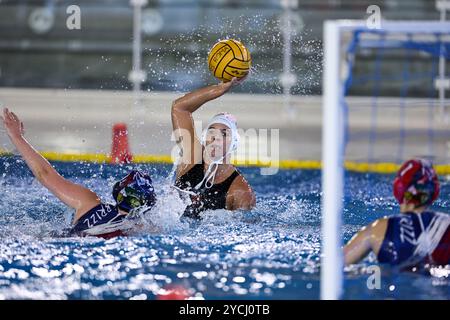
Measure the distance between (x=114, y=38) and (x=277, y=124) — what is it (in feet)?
8.14

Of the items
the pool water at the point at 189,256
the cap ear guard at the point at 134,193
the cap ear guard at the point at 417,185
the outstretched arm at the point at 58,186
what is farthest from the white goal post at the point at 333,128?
the outstretched arm at the point at 58,186

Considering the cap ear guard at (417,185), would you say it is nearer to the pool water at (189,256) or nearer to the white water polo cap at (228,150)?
the pool water at (189,256)

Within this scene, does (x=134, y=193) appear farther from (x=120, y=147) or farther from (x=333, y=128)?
(x=120, y=147)

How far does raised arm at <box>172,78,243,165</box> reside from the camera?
5125mm

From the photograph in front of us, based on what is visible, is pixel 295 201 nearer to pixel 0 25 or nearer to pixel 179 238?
pixel 179 238

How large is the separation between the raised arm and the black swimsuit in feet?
0.33

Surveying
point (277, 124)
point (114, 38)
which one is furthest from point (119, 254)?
point (114, 38)

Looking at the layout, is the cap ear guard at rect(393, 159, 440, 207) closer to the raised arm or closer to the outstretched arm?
the raised arm

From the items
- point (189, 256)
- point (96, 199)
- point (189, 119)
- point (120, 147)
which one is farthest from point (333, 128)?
point (120, 147)

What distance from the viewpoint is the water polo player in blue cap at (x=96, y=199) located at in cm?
460

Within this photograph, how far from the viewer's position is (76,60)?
10578 millimetres

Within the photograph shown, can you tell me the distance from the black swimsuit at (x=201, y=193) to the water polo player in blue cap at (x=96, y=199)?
0.55 meters

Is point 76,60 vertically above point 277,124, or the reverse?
point 76,60

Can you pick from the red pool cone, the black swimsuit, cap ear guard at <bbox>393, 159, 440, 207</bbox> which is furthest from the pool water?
the red pool cone
